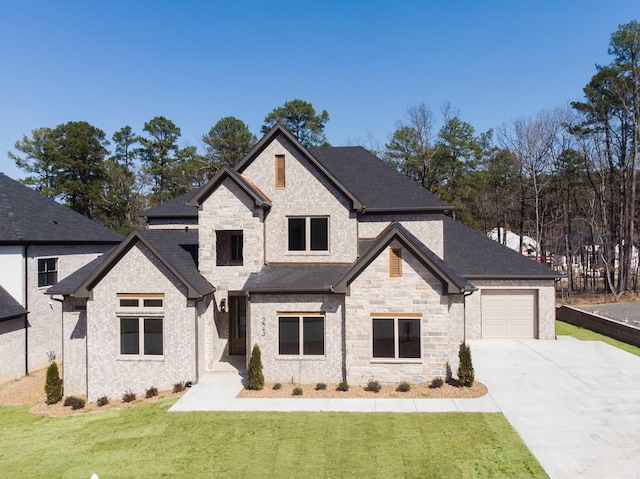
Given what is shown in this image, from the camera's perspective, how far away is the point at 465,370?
44.4 feet

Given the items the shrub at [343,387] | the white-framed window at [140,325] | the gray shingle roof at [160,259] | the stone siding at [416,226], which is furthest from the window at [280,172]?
the shrub at [343,387]

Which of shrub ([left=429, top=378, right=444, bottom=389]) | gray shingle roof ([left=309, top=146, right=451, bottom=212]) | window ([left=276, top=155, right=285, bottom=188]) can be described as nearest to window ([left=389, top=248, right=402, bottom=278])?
shrub ([left=429, top=378, right=444, bottom=389])

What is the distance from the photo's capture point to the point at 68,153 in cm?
4691

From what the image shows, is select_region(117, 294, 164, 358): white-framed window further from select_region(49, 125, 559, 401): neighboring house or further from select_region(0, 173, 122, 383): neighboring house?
select_region(0, 173, 122, 383): neighboring house

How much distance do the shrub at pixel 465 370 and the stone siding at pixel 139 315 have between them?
30.3 feet

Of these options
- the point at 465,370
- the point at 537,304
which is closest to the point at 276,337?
the point at 465,370

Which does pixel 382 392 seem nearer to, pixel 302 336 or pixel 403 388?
pixel 403 388

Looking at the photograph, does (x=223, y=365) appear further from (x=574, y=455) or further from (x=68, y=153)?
(x=68, y=153)

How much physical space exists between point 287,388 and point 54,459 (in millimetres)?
6799

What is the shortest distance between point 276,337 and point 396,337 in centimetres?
428

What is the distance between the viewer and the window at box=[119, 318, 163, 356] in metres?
14.5

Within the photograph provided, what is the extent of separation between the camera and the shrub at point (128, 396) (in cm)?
1389

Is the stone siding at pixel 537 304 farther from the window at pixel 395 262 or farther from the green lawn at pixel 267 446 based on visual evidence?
the green lawn at pixel 267 446

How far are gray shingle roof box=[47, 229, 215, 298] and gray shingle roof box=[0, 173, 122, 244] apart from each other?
17.1ft
